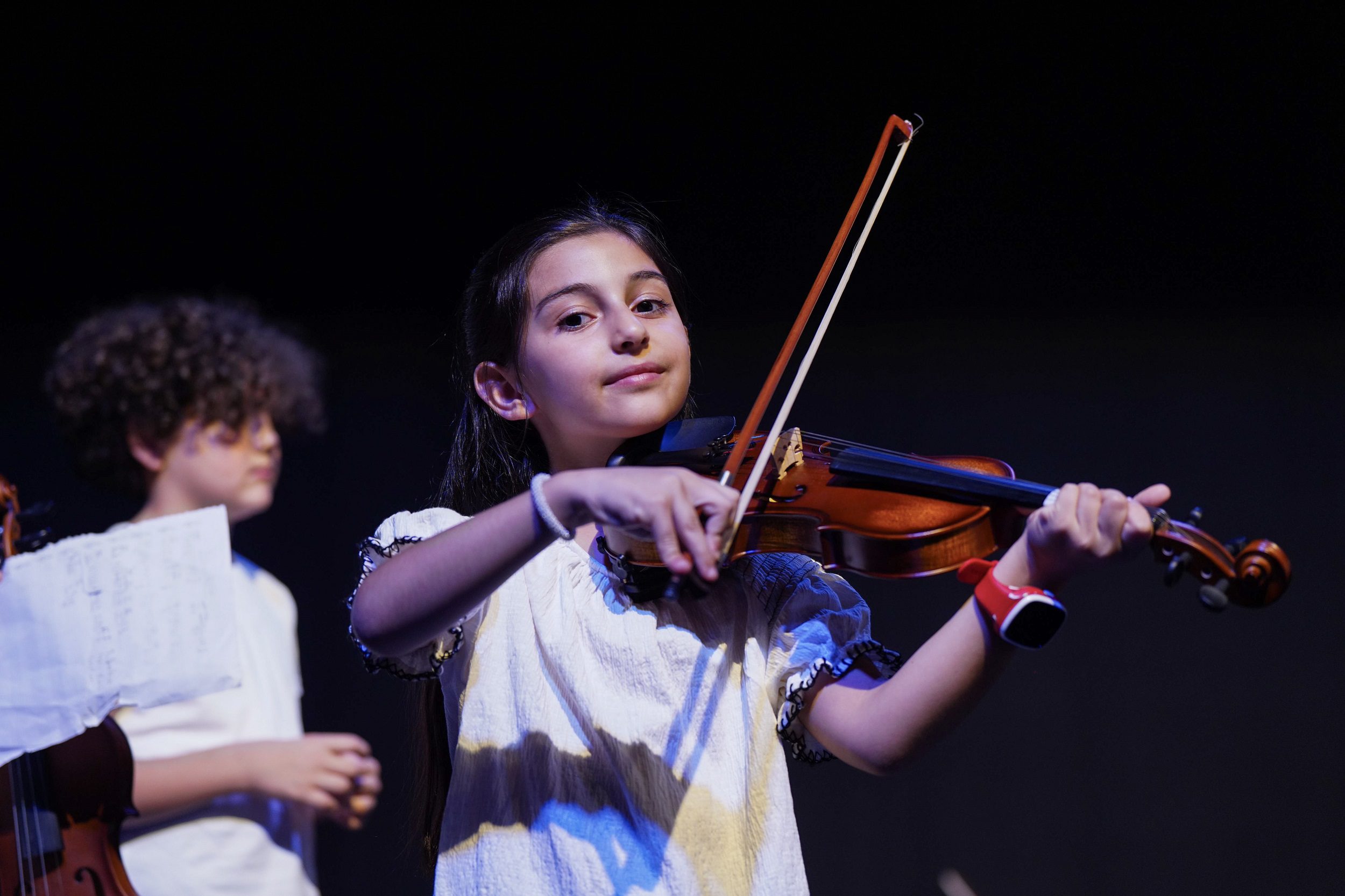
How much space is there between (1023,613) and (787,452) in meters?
0.29

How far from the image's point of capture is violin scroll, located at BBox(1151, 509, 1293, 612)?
0.62 metres

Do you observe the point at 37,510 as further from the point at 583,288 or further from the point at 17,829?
the point at 583,288

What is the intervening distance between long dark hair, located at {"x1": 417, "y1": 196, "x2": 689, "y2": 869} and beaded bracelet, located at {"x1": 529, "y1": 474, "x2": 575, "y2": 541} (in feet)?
1.10

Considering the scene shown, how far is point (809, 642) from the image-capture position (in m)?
0.83

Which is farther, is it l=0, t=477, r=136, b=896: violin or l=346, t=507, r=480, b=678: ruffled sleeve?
l=346, t=507, r=480, b=678: ruffled sleeve

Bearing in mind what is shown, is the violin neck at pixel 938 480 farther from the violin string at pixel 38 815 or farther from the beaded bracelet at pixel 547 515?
the violin string at pixel 38 815

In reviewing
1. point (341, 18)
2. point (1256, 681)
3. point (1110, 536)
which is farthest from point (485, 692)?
→ point (1256, 681)

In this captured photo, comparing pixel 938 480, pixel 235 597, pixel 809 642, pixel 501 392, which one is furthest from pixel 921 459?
pixel 235 597

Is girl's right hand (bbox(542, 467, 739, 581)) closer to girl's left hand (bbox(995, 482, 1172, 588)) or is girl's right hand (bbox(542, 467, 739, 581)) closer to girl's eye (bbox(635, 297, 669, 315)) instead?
girl's left hand (bbox(995, 482, 1172, 588))

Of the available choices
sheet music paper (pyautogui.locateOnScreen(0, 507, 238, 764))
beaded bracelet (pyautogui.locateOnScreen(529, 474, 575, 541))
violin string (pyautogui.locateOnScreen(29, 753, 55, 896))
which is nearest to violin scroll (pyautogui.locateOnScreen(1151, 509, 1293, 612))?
beaded bracelet (pyautogui.locateOnScreen(529, 474, 575, 541))

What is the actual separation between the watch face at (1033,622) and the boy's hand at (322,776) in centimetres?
42

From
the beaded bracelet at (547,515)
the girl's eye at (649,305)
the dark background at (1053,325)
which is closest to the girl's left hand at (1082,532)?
the beaded bracelet at (547,515)

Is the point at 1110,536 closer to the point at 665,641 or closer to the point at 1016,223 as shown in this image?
the point at 665,641

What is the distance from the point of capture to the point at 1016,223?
1.46 metres
